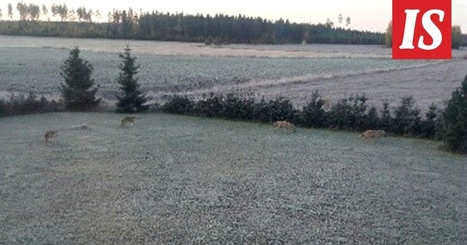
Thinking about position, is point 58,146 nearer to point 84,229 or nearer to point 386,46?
point 84,229

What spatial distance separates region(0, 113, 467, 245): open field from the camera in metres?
6.20

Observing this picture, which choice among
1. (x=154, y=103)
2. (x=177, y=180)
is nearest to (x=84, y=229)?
(x=177, y=180)

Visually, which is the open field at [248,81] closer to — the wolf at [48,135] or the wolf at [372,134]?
the wolf at [372,134]

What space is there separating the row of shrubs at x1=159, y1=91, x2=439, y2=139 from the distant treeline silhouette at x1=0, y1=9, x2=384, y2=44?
49508 millimetres

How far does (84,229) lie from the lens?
6203mm

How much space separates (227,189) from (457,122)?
262 inches

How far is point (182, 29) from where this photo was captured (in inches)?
2724

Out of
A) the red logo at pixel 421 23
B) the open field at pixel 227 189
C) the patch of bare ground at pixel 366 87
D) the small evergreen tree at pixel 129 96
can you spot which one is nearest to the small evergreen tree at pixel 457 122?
the open field at pixel 227 189

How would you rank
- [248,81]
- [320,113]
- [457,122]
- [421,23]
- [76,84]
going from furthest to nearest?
1. [248,81]
2. [76,84]
3. [320,113]
4. [457,122]
5. [421,23]

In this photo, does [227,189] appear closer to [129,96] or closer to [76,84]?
[129,96]

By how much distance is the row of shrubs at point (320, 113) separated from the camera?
14.1m

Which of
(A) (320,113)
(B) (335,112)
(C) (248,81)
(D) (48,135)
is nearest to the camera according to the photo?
(D) (48,135)

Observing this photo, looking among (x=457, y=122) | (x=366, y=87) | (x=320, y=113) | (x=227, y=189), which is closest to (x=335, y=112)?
(x=320, y=113)

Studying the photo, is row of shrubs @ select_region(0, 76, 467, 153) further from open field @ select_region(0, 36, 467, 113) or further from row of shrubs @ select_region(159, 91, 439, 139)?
open field @ select_region(0, 36, 467, 113)
